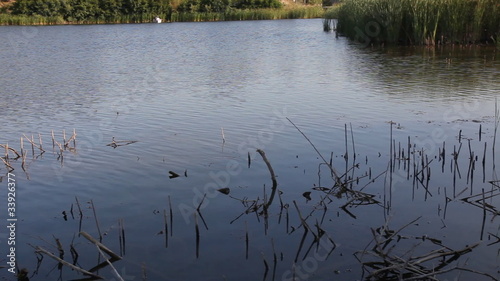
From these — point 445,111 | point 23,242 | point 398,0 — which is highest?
point 398,0

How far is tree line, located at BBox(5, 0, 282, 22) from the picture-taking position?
56600mm

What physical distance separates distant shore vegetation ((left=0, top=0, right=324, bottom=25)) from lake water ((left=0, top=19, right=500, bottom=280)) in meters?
41.8

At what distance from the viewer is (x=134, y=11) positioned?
60688mm

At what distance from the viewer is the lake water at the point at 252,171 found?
5.28 metres

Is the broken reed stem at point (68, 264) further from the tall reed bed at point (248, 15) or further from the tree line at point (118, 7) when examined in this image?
the tall reed bed at point (248, 15)

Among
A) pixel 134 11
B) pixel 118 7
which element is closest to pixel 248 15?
pixel 134 11

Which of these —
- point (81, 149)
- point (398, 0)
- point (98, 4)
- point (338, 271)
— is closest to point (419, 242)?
point (338, 271)

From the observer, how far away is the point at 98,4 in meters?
60.1

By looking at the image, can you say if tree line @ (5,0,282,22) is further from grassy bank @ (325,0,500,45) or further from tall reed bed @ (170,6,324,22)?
grassy bank @ (325,0,500,45)

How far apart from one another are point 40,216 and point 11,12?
56809 millimetres

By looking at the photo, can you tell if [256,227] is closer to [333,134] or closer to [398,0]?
[333,134]

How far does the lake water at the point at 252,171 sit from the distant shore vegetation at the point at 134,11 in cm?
4182

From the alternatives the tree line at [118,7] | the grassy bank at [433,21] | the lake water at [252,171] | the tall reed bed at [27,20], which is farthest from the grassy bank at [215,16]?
the lake water at [252,171]

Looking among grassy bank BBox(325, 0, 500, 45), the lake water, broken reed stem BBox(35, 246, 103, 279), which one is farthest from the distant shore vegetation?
broken reed stem BBox(35, 246, 103, 279)
